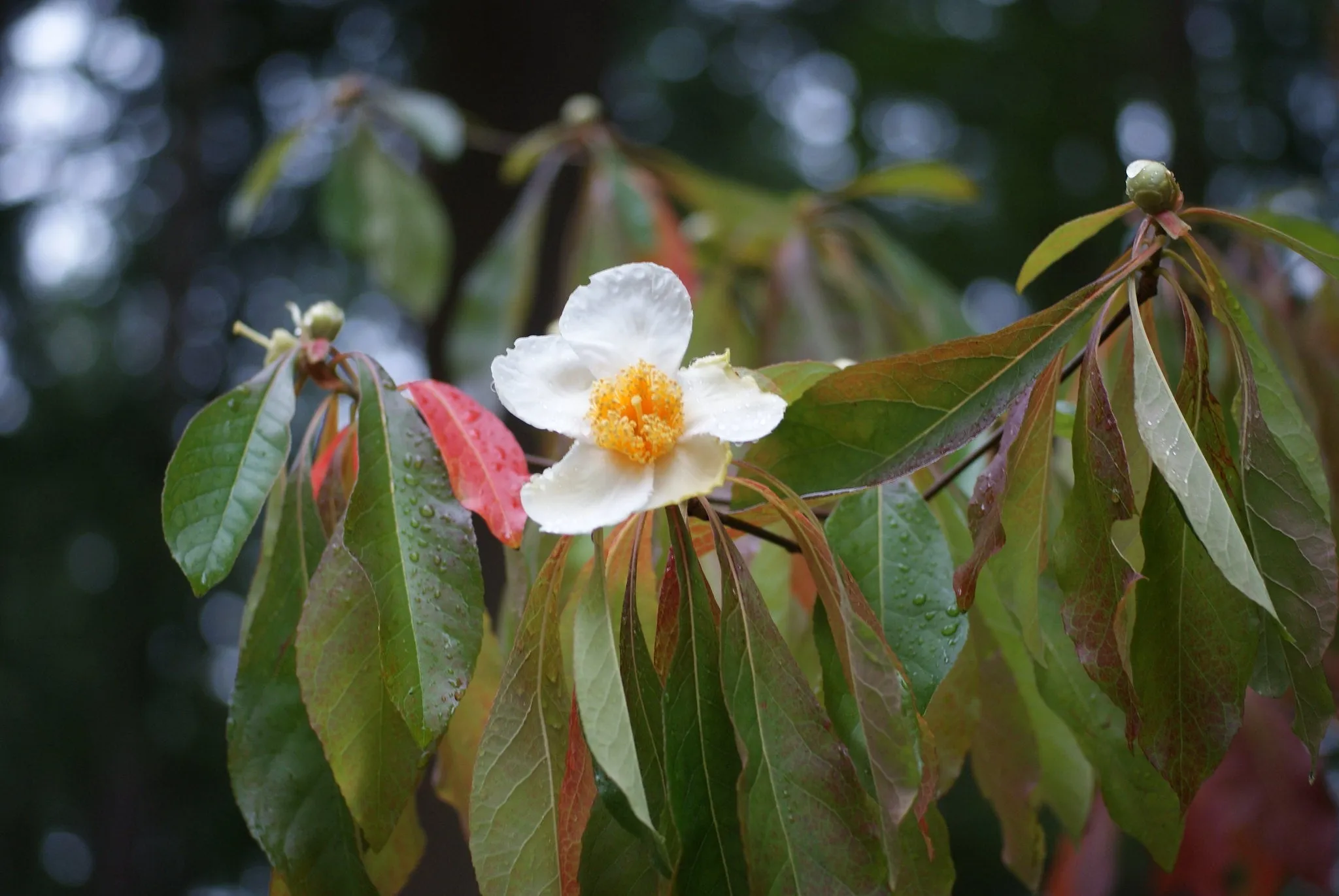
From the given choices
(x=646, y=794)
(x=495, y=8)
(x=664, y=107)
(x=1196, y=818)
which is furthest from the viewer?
(x=664, y=107)

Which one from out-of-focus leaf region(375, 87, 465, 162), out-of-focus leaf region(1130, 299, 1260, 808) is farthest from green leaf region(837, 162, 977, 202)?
out-of-focus leaf region(1130, 299, 1260, 808)

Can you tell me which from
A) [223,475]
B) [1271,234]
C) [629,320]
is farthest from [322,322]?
[1271,234]

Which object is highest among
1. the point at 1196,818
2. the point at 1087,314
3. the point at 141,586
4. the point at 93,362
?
the point at 1087,314

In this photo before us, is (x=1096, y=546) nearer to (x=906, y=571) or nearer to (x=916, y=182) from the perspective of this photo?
(x=906, y=571)

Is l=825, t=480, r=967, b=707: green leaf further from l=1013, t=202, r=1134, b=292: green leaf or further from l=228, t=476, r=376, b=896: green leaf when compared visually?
l=228, t=476, r=376, b=896: green leaf

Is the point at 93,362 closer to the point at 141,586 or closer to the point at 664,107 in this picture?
the point at 141,586

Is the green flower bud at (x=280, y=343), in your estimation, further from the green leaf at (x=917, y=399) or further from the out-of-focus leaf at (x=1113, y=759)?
the out-of-focus leaf at (x=1113, y=759)

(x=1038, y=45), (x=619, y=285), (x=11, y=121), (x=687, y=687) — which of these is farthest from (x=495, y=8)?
(x=11, y=121)
